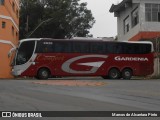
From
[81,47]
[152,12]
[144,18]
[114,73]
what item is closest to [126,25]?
[152,12]

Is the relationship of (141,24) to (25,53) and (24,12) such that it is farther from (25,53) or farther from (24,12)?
(24,12)

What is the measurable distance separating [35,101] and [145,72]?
21743mm

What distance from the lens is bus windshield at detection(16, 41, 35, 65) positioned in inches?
1275

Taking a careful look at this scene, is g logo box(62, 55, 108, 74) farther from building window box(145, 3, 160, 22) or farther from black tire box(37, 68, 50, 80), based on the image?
building window box(145, 3, 160, 22)

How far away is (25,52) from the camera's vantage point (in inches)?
1277

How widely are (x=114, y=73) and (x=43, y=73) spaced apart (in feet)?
18.4

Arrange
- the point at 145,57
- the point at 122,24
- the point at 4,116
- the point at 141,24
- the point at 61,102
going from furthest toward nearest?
1. the point at 122,24
2. the point at 141,24
3. the point at 145,57
4. the point at 61,102
5. the point at 4,116

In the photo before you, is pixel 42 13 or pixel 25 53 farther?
pixel 42 13

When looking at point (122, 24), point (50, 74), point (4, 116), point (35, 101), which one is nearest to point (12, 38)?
point (122, 24)

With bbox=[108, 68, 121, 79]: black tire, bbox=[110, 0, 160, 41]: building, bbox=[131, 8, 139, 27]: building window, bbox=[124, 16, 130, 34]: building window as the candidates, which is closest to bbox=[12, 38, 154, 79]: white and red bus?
bbox=[108, 68, 121, 79]: black tire

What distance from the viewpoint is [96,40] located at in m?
34.5

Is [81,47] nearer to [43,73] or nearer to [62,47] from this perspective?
[62,47]

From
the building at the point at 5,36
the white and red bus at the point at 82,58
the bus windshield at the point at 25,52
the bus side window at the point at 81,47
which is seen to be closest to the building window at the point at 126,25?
the building at the point at 5,36

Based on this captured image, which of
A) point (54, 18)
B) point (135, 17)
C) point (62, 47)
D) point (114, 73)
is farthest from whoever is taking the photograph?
point (54, 18)
